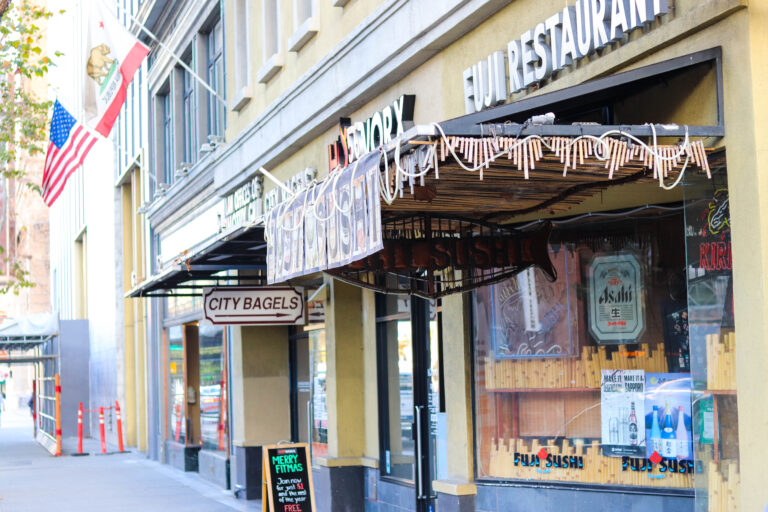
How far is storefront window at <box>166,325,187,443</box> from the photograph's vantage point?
22344mm

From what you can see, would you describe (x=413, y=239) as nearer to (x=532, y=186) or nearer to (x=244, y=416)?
(x=532, y=186)

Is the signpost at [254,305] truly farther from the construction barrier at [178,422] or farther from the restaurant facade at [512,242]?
the construction barrier at [178,422]

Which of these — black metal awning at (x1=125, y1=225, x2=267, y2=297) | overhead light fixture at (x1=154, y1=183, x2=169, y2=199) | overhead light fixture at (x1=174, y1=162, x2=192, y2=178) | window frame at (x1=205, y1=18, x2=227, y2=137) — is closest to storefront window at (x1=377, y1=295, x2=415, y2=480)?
black metal awning at (x1=125, y1=225, x2=267, y2=297)

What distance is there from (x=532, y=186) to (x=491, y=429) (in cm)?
303

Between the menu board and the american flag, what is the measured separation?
10.9 metres

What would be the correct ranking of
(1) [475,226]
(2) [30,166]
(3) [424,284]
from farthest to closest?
(2) [30,166]
(3) [424,284]
(1) [475,226]

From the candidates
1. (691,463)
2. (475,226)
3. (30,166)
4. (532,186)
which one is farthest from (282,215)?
(30,166)

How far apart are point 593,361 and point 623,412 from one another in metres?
0.51

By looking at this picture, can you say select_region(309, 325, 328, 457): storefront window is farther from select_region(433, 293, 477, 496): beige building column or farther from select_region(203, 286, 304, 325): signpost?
select_region(433, 293, 477, 496): beige building column

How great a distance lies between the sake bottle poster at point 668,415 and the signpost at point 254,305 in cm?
709

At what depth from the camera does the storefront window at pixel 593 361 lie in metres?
8.41

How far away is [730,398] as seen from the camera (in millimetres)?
6445

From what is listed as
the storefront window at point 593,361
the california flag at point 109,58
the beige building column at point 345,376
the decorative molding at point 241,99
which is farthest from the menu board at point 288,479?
the california flag at point 109,58

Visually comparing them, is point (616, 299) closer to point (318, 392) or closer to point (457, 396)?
point (457, 396)
